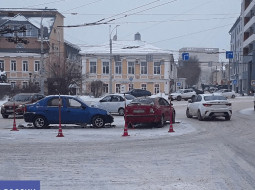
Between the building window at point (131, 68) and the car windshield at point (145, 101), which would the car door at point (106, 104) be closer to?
the car windshield at point (145, 101)

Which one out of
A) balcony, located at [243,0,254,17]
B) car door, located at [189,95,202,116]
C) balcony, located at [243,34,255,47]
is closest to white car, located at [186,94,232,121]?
car door, located at [189,95,202,116]

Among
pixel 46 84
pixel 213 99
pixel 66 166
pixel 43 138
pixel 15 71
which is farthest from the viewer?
pixel 15 71

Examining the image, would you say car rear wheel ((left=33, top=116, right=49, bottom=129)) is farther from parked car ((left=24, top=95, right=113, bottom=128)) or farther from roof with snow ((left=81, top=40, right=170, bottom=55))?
roof with snow ((left=81, top=40, right=170, bottom=55))

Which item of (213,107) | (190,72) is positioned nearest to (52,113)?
(213,107)

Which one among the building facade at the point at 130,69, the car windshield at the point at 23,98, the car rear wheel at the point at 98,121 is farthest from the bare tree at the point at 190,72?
the car rear wheel at the point at 98,121

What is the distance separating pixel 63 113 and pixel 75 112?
0.54m

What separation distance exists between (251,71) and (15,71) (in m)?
39.7

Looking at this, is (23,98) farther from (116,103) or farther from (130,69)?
(130,69)

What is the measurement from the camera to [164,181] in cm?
843

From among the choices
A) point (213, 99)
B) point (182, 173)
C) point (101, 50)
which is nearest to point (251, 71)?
point (101, 50)

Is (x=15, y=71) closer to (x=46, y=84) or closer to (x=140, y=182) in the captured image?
(x=46, y=84)

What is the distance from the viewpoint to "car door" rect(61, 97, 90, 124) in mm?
19062

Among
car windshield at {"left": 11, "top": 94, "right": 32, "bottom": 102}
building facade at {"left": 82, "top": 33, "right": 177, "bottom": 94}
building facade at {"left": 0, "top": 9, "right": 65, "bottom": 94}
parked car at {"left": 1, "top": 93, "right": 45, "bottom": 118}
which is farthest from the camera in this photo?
building facade at {"left": 82, "top": 33, "right": 177, "bottom": 94}

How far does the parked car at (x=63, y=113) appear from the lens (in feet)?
62.6
